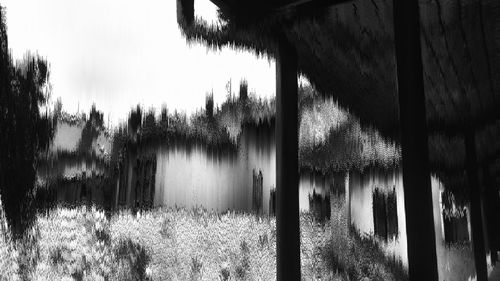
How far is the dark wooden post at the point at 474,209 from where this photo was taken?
3.67 meters

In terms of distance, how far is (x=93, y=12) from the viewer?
1196 mm

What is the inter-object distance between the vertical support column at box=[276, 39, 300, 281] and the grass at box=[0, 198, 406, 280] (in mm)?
60

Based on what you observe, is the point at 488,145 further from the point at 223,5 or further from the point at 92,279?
the point at 92,279

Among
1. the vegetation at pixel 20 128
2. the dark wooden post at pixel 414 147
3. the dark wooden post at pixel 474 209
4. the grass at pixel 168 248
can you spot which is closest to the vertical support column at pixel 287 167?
the grass at pixel 168 248

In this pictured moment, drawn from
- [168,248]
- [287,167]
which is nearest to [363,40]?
[287,167]

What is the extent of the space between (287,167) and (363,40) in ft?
2.31

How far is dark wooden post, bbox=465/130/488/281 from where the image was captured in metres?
3.67

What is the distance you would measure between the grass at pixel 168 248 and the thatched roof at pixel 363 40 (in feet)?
2.00

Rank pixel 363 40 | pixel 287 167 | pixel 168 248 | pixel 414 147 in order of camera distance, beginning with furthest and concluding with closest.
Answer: pixel 363 40, pixel 287 167, pixel 414 147, pixel 168 248

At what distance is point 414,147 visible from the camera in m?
1.37

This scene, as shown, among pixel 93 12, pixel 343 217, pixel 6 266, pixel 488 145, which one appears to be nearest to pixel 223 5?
pixel 93 12

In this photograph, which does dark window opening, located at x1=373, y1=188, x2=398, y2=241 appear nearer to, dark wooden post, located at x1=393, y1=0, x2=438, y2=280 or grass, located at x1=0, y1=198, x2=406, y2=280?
grass, located at x1=0, y1=198, x2=406, y2=280

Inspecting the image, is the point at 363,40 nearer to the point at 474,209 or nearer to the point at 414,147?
the point at 414,147

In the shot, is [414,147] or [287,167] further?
[287,167]
